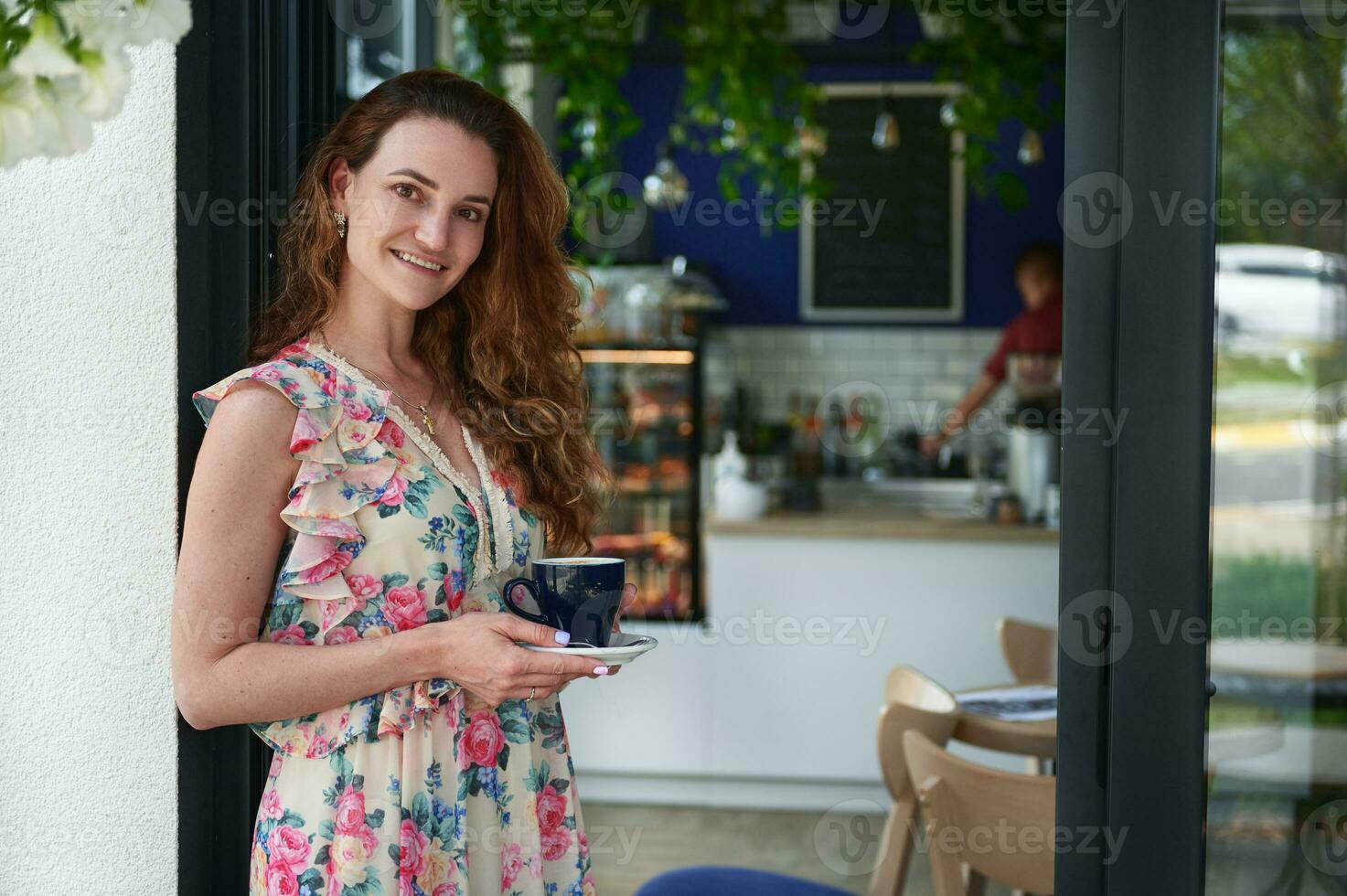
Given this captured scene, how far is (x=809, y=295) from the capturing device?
6.70 m

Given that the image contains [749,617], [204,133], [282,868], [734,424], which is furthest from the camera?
[734,424]

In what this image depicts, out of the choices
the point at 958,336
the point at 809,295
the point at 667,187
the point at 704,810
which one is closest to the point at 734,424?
the point at 809,295

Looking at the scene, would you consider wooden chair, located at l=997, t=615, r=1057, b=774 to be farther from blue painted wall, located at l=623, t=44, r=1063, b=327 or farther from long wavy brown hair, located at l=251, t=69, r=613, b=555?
blue painted wall, located at l=623, t=44, r=1063, b=327

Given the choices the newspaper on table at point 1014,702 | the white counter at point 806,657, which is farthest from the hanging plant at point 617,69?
the newspaper on table at point 1014,702

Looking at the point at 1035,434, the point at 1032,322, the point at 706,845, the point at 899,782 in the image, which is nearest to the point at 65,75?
the point at 899,782

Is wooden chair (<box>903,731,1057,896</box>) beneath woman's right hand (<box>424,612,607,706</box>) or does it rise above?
beneath

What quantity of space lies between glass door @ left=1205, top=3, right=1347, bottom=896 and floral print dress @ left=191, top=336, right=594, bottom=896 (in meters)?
0.82

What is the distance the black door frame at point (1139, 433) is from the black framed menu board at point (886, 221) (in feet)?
17.4

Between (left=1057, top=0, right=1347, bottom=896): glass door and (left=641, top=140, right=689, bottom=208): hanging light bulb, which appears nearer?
(left=1057, top=0, right=1347, bottom=896): glass door

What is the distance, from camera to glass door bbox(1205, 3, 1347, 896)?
1.49 m

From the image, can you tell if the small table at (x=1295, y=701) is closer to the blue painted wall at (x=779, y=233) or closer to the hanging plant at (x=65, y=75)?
the hanging plant at (x=65, y=75)

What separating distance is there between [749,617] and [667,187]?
5.34ft

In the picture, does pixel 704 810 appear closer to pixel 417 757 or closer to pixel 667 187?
pixel 667 187

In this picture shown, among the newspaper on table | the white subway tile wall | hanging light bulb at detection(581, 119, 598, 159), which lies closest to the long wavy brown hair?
the newspaper on table
